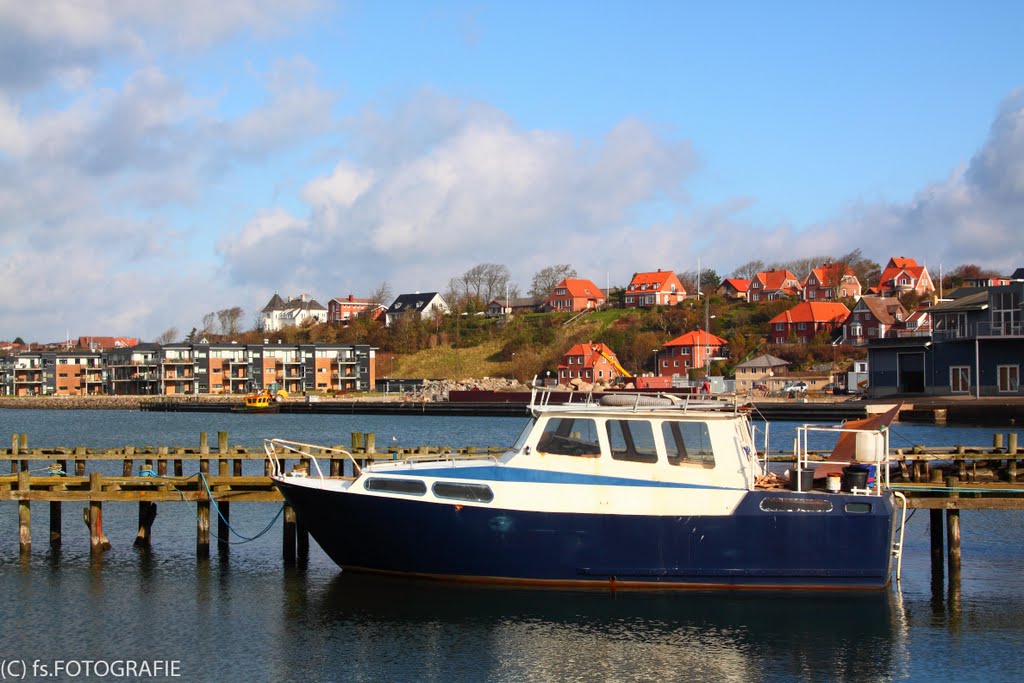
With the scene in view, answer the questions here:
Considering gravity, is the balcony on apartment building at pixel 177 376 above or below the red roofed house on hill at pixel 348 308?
below

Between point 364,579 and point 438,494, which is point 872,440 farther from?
point 364,579

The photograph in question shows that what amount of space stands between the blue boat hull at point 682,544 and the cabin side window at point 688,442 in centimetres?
110

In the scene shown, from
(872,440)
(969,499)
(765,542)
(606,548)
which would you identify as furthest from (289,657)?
(969,499)

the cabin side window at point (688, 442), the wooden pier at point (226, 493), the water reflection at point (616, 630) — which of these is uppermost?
the cabin side window at point (688, 442)

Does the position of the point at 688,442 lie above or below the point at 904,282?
below

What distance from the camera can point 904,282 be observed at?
469ft

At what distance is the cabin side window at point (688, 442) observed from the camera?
1922 cm

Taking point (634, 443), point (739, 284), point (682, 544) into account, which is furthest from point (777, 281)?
point (682, 544)

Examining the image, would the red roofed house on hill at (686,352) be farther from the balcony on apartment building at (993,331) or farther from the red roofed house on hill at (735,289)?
the balcony on apartment building at (993,331)

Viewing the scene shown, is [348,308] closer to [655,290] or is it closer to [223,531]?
[655,290]

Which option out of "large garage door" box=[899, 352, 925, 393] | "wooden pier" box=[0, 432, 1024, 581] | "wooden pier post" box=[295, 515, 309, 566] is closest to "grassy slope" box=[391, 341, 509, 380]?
"large garage door" box=[899, 352, 925, 393]

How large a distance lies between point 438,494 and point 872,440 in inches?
323


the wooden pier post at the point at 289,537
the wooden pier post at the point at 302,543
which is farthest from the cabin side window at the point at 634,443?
the wooden pier post at the point at 302,543

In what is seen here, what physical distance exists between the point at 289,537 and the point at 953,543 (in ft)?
46.3
